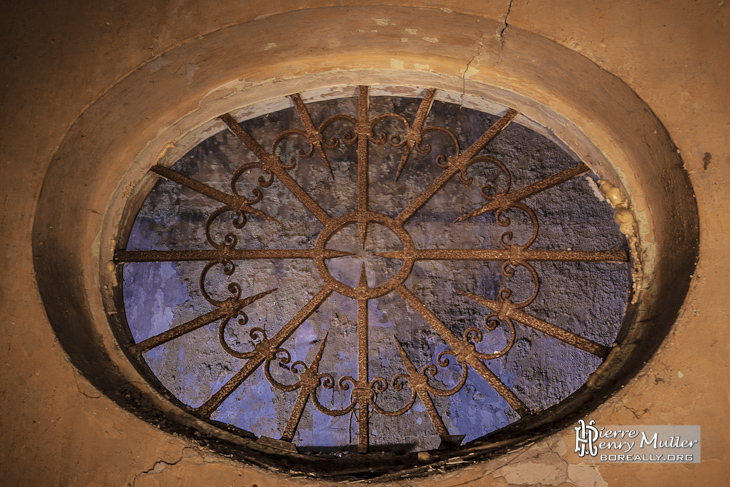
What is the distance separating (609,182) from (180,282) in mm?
2389

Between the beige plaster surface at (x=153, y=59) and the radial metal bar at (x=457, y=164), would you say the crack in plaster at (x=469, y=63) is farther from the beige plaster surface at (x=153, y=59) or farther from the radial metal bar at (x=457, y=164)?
the radial metal bar at (x=457, y=164)

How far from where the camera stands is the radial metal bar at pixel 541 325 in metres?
2.53

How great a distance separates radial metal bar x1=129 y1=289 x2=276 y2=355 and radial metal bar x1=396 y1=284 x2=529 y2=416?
2.70ft

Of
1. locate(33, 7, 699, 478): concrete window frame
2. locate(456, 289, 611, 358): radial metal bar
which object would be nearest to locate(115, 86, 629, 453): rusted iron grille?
locate(456, 289, 611, 358): radial metal bar

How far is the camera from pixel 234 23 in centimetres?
247

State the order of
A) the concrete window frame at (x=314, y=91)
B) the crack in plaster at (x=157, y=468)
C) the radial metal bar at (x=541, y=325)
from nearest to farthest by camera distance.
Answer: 1. the crack in plaster at (x=157, y=468)
2. the concrete window frame at (x=314, y=91)
3. the radial metal bar at (x=541, y=325)

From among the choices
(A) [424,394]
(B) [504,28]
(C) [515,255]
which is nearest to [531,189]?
(C) [515,255]

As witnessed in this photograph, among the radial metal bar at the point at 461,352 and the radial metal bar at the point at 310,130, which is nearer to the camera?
the radial metal bar at the point at 461,352

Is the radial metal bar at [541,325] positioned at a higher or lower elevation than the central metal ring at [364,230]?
lower

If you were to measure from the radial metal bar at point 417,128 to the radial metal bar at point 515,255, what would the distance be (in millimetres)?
450

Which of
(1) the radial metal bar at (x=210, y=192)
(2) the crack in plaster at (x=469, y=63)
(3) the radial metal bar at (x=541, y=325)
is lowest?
(3) the radial metal bar at (x=541, y=325)

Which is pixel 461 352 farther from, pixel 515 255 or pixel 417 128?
pixel 417 128

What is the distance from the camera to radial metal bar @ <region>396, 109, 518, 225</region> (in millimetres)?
2795

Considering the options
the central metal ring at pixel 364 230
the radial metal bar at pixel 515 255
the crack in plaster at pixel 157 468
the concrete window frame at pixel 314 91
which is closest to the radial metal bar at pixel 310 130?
the concrete window frame at pixel 314 91
